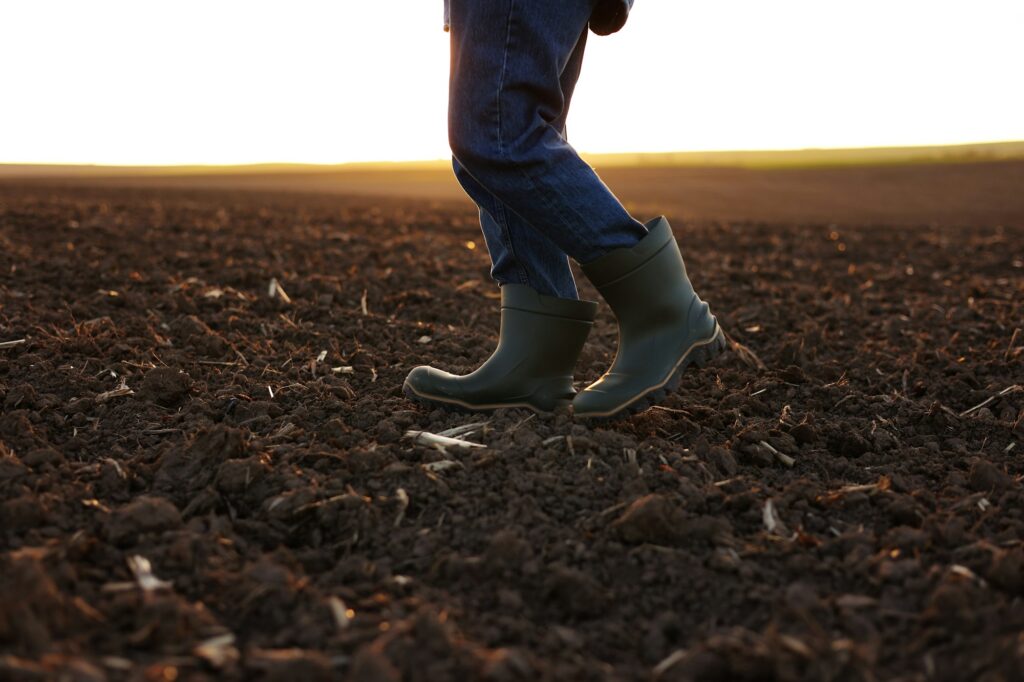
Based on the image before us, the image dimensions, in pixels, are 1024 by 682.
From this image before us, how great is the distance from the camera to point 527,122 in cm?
214

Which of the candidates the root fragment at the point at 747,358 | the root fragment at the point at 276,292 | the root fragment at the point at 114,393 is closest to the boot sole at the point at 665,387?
the root fragment at the point at 747,358

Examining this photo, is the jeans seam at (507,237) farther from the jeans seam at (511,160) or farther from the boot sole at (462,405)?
the boot sole at (462,405)

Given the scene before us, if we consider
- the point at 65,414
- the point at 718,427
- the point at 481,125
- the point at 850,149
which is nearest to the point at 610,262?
the point at 481,125

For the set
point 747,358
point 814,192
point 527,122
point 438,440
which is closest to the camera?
point 527,122

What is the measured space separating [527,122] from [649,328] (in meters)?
0.66

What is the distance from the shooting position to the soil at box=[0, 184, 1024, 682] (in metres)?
1.44

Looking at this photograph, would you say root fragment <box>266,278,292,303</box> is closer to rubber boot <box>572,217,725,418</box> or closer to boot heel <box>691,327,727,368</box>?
rubber boot <box>572,217,725,418</box>

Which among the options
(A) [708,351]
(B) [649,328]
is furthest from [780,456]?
(B) [649,328]

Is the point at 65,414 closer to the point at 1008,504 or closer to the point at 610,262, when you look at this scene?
the point at 610,262

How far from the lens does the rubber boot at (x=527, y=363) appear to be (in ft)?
8.21

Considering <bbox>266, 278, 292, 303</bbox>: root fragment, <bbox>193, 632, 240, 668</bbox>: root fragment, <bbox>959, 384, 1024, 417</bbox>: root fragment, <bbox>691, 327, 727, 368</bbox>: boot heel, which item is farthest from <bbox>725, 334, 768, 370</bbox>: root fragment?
<bbox>193, 632, 240, 668</bbox>: root fragment

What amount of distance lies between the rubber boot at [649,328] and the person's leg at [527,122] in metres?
0.07

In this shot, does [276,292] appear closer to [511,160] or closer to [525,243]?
[525,243]

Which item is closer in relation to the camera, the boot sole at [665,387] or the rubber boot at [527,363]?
the boot sole at [665,387]
